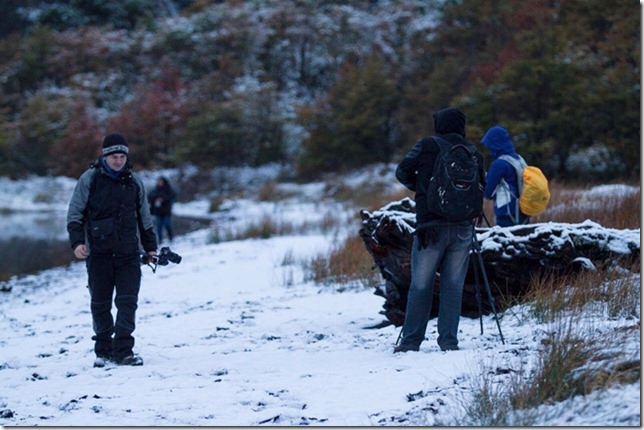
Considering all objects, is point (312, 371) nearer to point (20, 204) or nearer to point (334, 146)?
point (334, 146)

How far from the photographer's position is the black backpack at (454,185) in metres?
5.67

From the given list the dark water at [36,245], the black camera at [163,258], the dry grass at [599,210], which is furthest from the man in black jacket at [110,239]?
the dark water at [36,245]

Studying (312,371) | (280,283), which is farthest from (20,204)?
(312,371)

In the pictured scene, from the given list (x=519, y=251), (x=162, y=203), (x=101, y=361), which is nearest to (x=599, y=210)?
(x=519, y=251)

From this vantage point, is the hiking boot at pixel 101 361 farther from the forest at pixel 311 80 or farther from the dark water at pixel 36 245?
the forest at pixel 311 80

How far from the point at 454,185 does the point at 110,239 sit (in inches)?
104

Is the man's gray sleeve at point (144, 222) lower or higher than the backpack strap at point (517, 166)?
lower

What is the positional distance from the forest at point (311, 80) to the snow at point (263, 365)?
1030cm

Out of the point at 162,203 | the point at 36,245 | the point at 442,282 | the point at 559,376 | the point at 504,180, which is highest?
the point at 504,180

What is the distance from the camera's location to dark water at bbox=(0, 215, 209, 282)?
607 inches

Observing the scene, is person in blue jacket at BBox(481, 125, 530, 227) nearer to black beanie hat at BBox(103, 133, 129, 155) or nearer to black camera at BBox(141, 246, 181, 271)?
black camera at BBox(141, 246, 181, 271)

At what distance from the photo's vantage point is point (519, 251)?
6672 millimetres

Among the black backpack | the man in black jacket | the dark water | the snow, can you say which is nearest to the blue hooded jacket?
the snow

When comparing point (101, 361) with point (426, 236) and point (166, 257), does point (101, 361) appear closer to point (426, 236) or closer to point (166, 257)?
point (166, 257)
